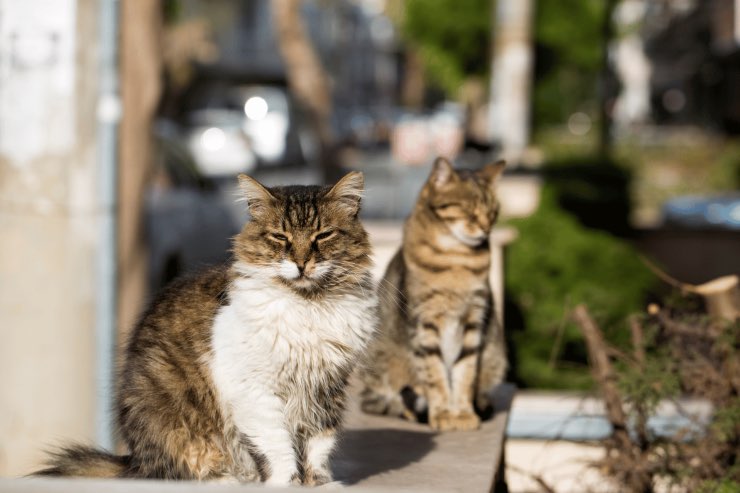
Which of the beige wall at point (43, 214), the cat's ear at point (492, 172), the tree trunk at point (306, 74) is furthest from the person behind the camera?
the tree trunk at point (306, 74)

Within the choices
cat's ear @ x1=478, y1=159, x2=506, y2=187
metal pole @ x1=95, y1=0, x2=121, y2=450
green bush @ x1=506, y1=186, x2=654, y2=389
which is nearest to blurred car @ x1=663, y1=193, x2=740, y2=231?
green bush @ x1=506, y1=186, x2=654, y2=389

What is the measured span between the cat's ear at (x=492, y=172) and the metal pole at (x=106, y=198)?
1717 mm

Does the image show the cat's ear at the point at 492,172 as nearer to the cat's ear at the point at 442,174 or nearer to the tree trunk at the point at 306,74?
the cat's ear at the point at 442,174

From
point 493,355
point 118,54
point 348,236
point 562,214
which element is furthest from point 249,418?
point 562,214

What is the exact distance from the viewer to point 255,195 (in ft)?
10.3

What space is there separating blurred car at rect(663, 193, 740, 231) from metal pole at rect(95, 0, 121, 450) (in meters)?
8.33

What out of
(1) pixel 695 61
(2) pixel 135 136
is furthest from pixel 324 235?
(1) pixel 695 61

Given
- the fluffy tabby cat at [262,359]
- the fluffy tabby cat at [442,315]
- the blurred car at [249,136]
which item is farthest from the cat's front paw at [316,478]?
the blurred car at [249,136]

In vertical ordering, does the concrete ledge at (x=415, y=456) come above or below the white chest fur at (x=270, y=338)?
below

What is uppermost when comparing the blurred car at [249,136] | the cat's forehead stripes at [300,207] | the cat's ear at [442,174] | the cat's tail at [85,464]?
the blurred car at [249,136]

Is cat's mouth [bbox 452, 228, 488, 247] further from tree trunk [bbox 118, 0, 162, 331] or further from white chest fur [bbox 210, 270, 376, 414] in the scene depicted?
tree trunk [bbox 118, 0, 162, 331]

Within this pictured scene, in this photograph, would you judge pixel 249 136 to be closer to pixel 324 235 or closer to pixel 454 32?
pixel 454 32

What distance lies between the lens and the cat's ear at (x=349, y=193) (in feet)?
10.4

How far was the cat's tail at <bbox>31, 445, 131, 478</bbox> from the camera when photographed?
10.1 feet
